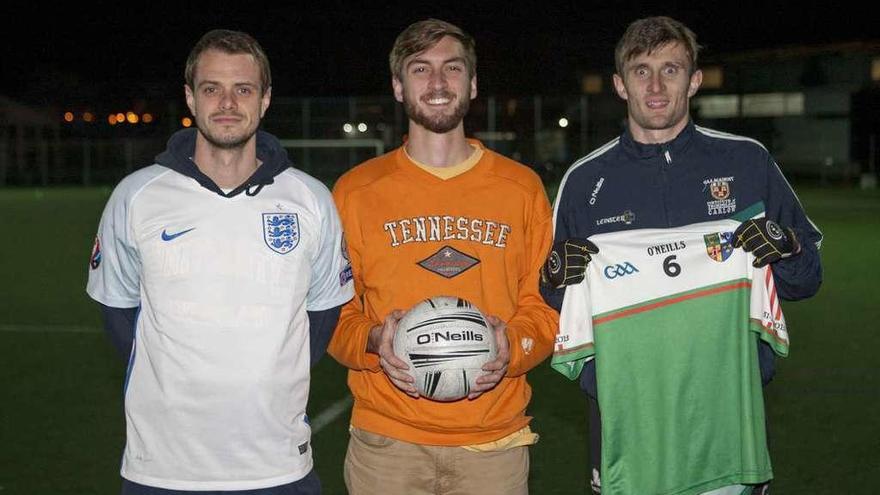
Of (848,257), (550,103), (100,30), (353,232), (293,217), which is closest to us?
(293,217)

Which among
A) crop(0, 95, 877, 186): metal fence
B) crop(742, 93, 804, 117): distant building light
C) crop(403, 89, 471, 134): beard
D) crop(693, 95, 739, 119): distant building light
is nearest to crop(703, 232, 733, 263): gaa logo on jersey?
crop(403, 89, 471, 134): beard

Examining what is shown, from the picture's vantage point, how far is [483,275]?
163 inches

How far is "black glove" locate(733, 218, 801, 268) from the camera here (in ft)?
13.1

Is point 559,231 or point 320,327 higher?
point 559,231

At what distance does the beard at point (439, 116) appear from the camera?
4.13m

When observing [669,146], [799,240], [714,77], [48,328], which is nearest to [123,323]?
[669,146]

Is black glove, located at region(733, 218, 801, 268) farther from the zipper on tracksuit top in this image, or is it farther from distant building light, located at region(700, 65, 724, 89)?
distant building light, located at region(700, 65, 724, 89)

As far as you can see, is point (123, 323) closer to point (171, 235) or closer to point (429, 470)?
point (171, 235)

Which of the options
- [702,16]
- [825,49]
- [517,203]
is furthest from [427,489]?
[702,16]

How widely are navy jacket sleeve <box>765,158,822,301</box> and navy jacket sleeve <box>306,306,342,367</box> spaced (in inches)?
64.4

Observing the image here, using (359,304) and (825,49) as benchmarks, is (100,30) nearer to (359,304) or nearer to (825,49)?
(825,49)

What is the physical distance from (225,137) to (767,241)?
190 centimetres

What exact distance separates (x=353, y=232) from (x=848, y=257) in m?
14.4

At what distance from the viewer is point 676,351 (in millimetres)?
4137
